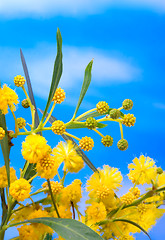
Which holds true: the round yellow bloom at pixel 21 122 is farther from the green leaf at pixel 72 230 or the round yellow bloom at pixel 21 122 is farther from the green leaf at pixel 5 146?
the green leaf at pixel 72 230

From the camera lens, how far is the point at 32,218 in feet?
3.30

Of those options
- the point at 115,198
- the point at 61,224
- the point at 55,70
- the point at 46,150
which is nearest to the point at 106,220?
the point at 115,198

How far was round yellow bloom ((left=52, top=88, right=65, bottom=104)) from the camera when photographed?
1.01m

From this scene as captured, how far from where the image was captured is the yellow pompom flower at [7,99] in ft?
3.08

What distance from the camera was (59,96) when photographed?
1014mm

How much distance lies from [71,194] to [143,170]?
246mm

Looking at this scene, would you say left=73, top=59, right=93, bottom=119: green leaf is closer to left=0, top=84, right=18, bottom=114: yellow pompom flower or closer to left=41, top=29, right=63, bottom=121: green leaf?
left=41, top=29, right=63, bottom=121: green leaf

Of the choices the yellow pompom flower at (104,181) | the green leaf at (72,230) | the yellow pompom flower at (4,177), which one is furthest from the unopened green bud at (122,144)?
the yellow pompom flower at (4,177)

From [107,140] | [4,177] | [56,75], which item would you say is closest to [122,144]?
[107,140]

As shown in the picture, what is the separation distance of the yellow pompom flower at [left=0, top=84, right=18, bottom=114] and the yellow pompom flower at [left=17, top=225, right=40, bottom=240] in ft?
1.22

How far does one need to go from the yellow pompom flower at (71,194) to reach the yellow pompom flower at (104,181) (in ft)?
0.14

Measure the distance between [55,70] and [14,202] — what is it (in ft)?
1.41

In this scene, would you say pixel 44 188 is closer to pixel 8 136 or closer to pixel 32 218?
pixel 32 218

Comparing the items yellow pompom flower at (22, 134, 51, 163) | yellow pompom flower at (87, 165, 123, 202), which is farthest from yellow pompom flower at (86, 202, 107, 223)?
yellow pompom flower at (22, 134, 51, 163)
